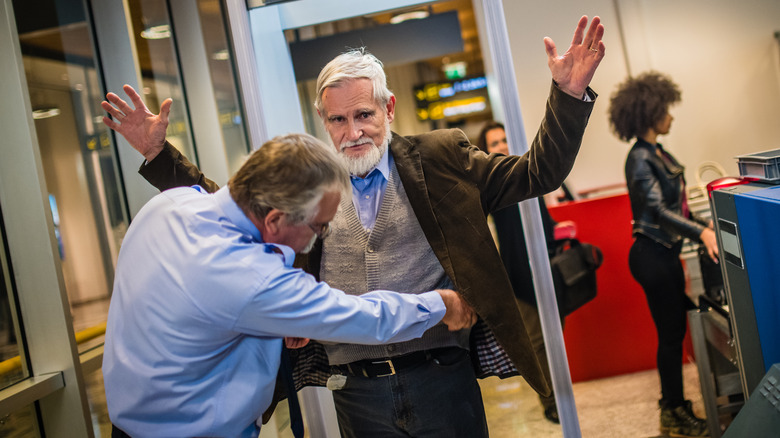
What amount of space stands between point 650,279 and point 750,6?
4309mm

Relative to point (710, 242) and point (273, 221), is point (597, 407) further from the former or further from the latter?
point (273, 221)

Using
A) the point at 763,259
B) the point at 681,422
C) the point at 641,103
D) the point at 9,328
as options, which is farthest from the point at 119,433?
the point at 641,103

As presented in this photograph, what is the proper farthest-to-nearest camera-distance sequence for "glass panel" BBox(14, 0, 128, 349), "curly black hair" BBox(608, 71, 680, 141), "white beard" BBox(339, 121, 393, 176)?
"curly black hair" BBox(608, 71, 680, 141)
"glass panel" BBox(14, 0, 128, 349)
"white beard" BBox(339, 121, 393, 176)

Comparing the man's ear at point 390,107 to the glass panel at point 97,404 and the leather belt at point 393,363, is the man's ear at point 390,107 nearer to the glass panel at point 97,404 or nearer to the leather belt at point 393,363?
the leather belt at point 393,363

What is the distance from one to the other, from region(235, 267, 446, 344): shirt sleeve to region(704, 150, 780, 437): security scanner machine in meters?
1.01

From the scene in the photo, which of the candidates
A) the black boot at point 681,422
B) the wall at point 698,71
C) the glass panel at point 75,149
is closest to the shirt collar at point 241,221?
the glass panel at point 75,149

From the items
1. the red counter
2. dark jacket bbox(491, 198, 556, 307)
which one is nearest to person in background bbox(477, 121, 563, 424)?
dark jacket bbox(491, 198, 556, 307)

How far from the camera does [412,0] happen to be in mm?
2336

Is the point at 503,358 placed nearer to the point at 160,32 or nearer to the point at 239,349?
the point at 239,349

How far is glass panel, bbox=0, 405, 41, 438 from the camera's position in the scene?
200 centimetres

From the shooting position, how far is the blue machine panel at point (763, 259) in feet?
6.12

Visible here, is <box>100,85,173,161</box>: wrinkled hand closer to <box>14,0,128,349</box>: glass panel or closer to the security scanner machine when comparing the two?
<box>14,0,128,349</box>: glass panel

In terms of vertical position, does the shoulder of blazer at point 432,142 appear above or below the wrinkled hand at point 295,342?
above

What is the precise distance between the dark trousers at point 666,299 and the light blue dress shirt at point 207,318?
233 centimetres
